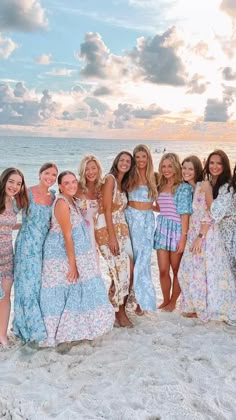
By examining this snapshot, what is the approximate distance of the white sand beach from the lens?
11.3 feet

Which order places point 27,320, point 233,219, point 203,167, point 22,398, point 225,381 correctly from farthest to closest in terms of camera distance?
point 203,167 → point 233,219 → point 27,320 → point 225,381 → point 22,398

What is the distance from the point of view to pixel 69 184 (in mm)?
4543

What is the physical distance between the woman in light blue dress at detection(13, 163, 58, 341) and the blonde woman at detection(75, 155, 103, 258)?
0.47 metres

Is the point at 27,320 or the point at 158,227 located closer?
the point at 27,320

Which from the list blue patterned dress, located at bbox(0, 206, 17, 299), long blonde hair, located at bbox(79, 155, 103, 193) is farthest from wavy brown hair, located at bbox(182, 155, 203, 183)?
blue patterned dress, located at bbox(0, 206, 17, 299)

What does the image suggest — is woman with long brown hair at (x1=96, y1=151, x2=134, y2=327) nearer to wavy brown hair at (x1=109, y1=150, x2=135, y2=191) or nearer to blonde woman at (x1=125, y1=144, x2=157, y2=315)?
wavy brown hair at (x1=109, y1=150, x2=135, y2=191)

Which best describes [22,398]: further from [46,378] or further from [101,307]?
[101,307]

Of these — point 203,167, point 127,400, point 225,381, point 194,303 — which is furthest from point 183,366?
point 203,167

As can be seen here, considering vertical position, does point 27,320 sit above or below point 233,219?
below

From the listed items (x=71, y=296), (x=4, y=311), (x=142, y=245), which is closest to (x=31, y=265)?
(x=71, y=296)

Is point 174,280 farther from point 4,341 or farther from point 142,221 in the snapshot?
point 4,341

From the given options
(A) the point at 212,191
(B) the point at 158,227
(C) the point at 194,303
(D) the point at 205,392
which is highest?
(A) the point at 212,191

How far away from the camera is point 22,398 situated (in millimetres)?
3594

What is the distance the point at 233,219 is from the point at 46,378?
8.94ft
